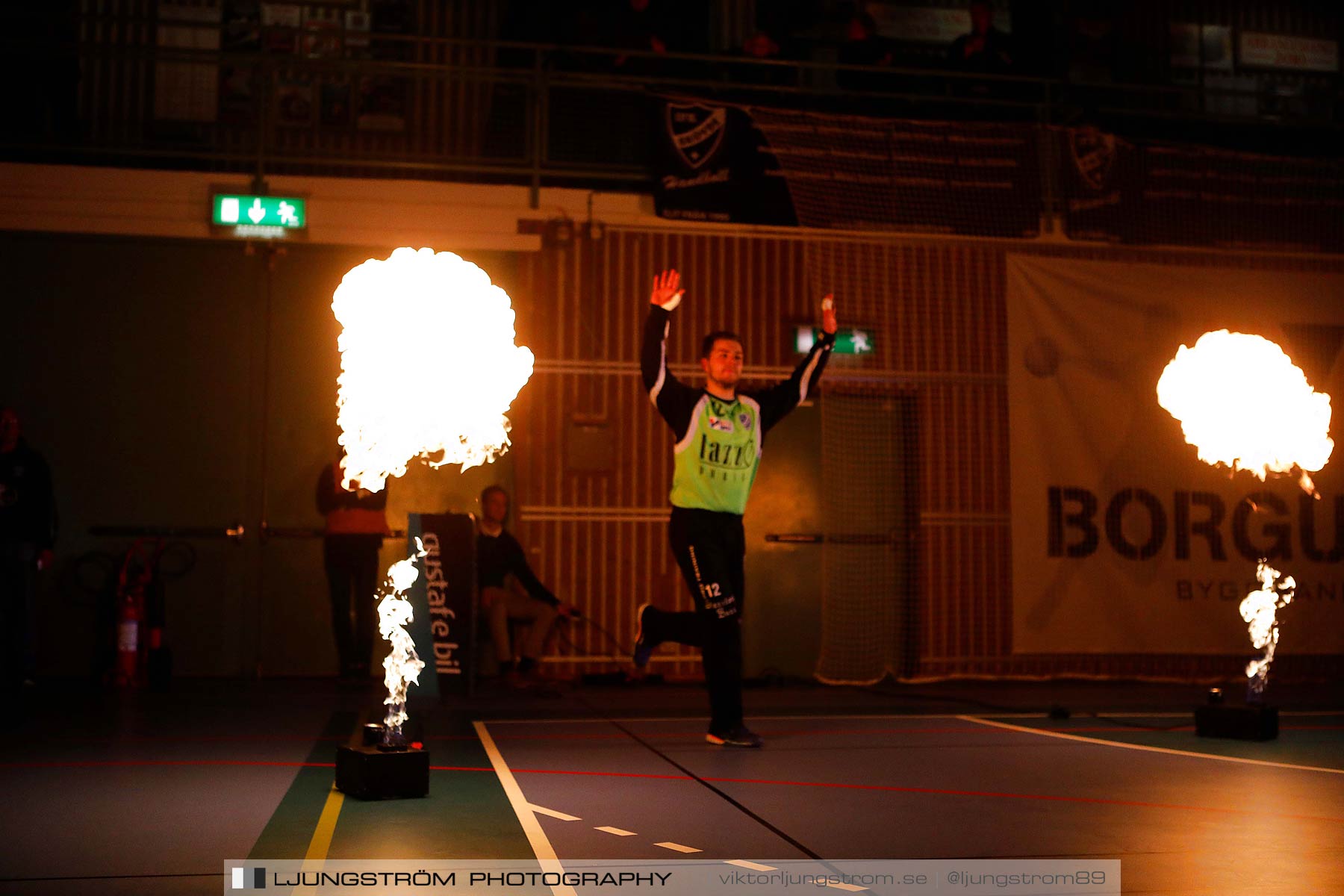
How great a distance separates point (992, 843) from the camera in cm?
417

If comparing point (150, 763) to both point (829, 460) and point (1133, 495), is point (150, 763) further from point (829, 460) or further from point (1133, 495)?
point (1133, 495)

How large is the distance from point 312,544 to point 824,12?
7.69 metres

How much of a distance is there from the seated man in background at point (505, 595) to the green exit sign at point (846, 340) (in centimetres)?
320

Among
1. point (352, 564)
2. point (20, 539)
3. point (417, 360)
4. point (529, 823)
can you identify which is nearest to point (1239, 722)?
point (529, 823)

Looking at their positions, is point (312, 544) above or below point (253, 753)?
above

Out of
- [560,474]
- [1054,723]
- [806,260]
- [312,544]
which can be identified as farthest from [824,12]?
Answer: [1054,723]

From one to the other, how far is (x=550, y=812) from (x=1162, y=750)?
364 cm

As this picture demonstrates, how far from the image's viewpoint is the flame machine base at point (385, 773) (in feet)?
16.2

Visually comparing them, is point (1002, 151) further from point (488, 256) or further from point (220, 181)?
point (220, 181)

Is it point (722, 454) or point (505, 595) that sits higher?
point (722, 454)

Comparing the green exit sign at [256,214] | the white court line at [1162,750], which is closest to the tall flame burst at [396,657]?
the white court line at [1162,750]

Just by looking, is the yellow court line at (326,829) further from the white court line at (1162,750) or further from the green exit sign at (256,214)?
the green exit sign at (256,214)

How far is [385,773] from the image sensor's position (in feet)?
16.3

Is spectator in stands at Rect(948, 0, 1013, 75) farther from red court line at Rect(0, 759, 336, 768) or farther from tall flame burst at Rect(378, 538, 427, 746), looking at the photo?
red court line at Rect(0, 759, 336, 768)
